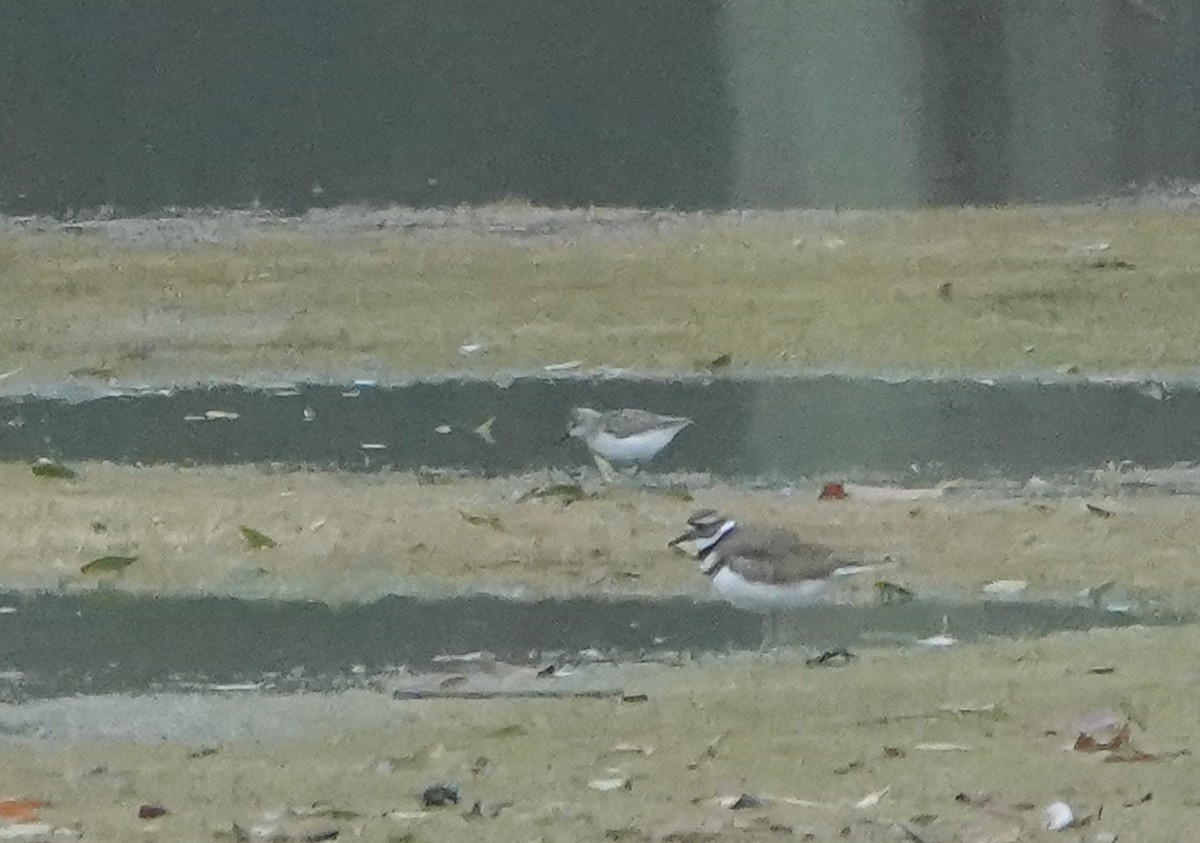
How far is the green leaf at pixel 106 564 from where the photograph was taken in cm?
151

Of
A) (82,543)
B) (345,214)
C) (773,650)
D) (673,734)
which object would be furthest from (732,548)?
(82,543)

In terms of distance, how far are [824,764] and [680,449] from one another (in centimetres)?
44

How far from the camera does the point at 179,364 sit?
1.61m

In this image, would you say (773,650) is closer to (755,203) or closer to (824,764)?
(824,764)

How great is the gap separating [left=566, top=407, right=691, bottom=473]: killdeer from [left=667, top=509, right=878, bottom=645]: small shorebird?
0.30 ft

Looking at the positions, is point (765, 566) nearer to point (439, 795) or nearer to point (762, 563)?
point (762, 563)

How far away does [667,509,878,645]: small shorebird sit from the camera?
57.7 inches

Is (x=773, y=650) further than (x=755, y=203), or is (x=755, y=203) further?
(x=755, y=203)

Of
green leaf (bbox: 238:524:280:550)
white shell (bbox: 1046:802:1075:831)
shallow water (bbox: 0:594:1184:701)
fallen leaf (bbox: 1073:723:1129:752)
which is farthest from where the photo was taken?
green leaf (bbox: 238:524:280:550)

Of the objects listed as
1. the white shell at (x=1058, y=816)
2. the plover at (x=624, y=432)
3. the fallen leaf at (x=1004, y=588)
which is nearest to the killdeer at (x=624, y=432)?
the plover at (x=624, y=432)

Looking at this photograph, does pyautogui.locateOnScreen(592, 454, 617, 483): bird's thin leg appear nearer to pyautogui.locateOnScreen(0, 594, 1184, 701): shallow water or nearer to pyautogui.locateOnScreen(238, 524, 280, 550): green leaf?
pyautogui.locateOnScreen(0, 594, 1184, 701): shallow water

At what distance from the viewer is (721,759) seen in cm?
125

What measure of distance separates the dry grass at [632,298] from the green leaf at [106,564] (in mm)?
200

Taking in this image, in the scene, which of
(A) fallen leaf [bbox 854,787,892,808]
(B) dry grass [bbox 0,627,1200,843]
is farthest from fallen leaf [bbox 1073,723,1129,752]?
(A) fallen leaf [bbox 854,787,892,808]
